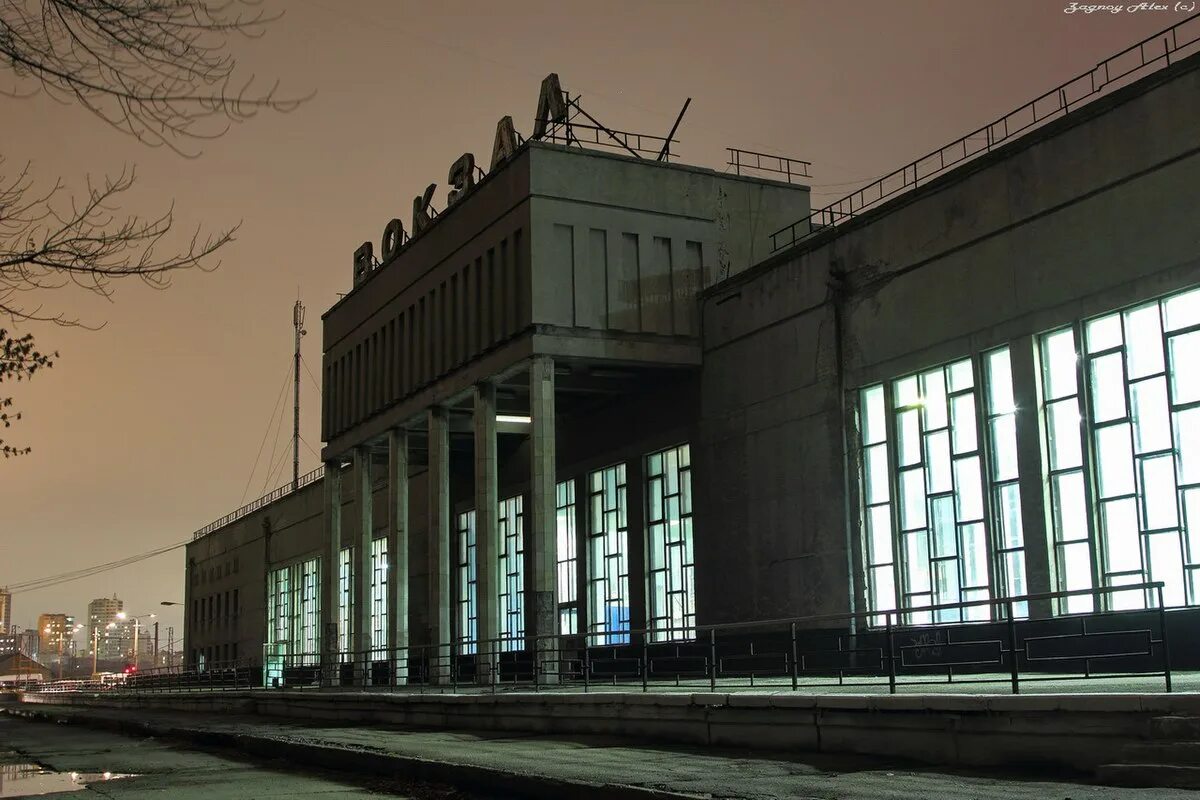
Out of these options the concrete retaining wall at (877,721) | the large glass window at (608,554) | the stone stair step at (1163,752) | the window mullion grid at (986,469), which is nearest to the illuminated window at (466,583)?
the large glass window at (608,554)

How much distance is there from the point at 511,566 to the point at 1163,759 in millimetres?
33538

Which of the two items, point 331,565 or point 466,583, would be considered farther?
point 331,565

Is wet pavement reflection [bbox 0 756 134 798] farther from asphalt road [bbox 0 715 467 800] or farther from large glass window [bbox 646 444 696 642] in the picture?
large glass window [bbox 646 444 696 642]

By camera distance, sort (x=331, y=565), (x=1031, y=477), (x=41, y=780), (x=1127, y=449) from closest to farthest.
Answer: (x=41, y=780) < (x=1127, y=449) < (x=1031, y=477) < (x=331, y=565)

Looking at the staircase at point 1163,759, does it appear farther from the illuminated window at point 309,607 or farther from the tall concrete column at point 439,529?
the illuminated window at point 309,607

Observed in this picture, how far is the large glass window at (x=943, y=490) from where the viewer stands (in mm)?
22953

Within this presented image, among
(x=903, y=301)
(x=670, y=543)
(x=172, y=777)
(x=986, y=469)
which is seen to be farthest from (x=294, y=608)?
(x=172, y=777)

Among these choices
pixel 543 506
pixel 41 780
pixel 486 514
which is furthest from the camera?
pixel 486 514

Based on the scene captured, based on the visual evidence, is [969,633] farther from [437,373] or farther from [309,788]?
[437,373]

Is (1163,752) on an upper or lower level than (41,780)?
upper

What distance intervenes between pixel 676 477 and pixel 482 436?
558 centimetres

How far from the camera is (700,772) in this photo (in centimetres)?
1189

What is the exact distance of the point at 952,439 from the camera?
24250mm

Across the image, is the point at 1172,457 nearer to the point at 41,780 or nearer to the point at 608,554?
the point at 41,780
